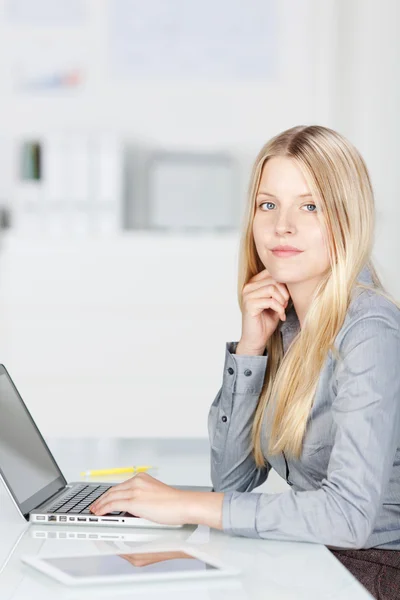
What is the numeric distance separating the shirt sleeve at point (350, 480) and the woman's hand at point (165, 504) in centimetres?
2

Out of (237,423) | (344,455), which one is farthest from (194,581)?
(237,423)

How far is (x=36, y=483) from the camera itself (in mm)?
1350

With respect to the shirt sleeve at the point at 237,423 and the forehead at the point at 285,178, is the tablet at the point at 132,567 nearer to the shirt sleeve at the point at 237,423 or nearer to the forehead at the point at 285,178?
the shirt sleeve at the point at 237,423

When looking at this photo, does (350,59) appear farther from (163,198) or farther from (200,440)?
(200,440)

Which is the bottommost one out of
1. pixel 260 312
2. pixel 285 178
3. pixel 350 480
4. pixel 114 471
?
pixel 114 471

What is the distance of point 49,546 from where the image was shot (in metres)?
1.14

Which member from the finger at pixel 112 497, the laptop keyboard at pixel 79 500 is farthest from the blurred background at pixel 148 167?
the finger at pixel 112 497

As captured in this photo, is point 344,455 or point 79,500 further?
point 79,500

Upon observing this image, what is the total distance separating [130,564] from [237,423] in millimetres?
537

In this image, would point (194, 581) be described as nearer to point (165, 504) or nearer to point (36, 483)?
point (165, 504)

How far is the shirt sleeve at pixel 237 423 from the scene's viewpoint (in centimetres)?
155

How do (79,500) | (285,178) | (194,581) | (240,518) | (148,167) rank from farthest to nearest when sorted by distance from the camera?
(148,167) < (285,178) < (79,500) < (240,518) < (194,581)

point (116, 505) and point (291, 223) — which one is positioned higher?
point (291, 223)

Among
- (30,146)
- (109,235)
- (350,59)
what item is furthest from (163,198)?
(350,59)
